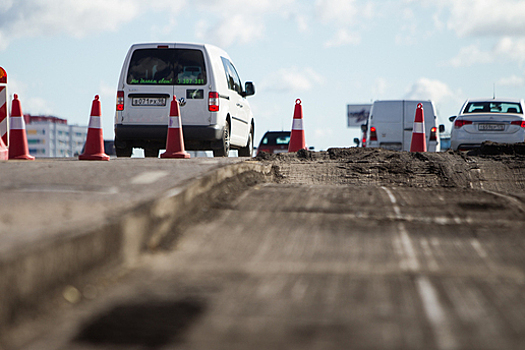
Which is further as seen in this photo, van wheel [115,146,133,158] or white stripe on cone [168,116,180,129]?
van wheel [115,146,133,158]

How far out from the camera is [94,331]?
2.42 meters

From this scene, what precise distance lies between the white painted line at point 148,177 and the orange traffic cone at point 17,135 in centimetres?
374

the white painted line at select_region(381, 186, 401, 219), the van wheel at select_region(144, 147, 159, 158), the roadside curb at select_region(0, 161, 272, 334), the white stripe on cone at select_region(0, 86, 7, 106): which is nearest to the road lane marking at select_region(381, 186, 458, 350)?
the white painted line at select_region(381, 186, 401, 219)

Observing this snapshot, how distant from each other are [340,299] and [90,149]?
6031 millimetres

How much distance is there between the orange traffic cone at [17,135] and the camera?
7.98 m

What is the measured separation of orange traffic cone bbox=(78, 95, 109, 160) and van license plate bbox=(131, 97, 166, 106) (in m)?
2.23

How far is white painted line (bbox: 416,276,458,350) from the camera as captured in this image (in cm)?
225

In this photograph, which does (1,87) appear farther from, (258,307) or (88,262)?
(258,307)

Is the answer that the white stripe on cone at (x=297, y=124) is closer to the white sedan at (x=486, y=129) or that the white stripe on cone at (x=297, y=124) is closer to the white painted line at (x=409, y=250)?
the white sedan at (x=486, y=129)

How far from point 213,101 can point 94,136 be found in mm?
2804

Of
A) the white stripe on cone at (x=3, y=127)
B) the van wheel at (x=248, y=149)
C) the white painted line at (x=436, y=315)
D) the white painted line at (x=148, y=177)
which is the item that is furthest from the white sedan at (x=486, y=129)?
the white painted line at (x=436, y=315)

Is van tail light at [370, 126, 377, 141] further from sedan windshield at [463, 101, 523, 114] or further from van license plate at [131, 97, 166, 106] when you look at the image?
van license plate at [131, 97, 166, 106]

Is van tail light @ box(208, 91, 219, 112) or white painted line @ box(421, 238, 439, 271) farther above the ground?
van tail light @ box(208, 91, 219, 112)

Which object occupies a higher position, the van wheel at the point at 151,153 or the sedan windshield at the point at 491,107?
the sedan windshield at the point at 491,107
